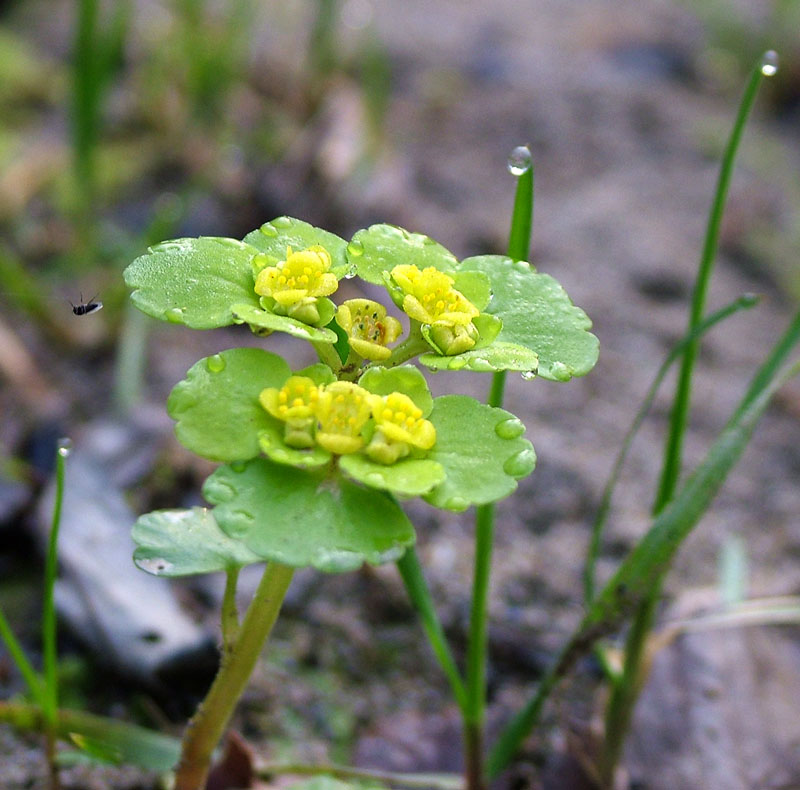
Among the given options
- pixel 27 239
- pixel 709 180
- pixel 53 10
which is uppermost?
pixel 53 10

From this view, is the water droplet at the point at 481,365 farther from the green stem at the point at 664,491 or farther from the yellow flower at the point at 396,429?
the green stem at the point at 664,491

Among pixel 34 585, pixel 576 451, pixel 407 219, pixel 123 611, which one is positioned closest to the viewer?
pixel 123 611

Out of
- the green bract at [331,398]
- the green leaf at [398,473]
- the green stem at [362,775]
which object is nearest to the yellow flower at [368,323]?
the green bract at [331,398]

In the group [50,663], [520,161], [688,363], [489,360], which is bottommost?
[50,663]

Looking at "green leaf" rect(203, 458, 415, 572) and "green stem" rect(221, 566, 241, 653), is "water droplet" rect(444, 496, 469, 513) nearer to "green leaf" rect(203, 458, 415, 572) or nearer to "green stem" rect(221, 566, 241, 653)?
"green leaf" rect(203, 458, 415, 572)

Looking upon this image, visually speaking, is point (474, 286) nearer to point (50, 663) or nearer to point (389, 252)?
point (389, 252)

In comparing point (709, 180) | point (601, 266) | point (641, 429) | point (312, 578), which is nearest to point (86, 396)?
point (312, 578)

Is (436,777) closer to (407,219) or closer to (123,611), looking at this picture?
(123,611)

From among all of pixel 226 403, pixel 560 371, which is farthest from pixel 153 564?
pixel 560 371
